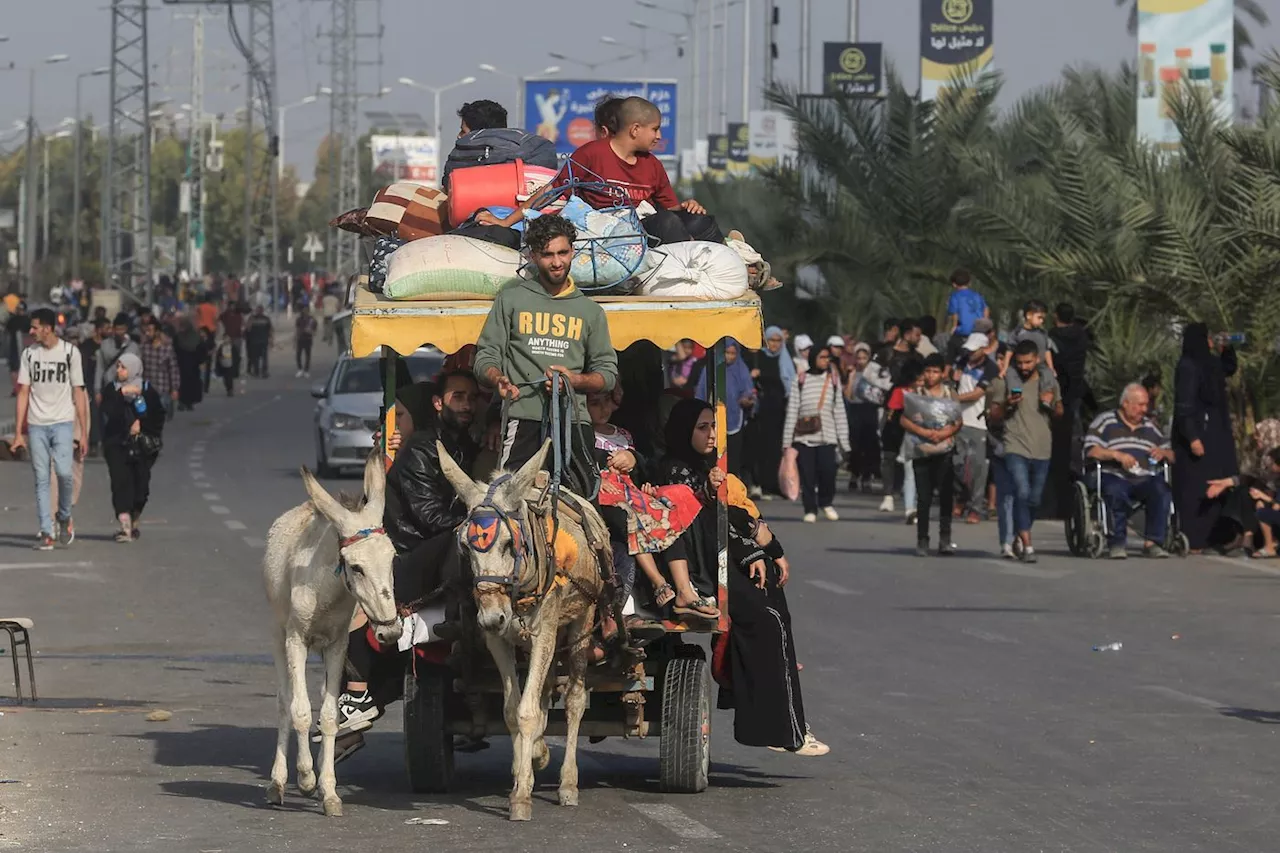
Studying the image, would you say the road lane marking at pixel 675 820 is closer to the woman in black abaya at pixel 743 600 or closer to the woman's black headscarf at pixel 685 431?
the woman in black abaya at pixel 743 600

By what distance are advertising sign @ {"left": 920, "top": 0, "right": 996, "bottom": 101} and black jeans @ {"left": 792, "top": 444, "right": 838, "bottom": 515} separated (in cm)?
1331

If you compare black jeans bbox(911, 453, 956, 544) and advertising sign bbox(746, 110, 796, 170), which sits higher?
advertising sign bbox(746, 110, 796, 170)

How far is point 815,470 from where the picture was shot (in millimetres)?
25016

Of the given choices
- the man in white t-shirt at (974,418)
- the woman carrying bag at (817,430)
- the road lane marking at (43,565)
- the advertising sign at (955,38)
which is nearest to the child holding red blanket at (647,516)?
the road lane marking at (43,565)

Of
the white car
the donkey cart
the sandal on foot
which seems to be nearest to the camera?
the donkey cart

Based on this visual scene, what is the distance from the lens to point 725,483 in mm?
10023

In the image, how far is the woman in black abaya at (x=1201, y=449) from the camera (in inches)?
845

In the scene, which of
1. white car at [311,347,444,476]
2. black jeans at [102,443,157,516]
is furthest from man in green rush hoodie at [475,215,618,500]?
white car at [311,347,444,476]

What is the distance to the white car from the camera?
100ft

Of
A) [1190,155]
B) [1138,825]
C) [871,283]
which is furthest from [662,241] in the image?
[871,283]

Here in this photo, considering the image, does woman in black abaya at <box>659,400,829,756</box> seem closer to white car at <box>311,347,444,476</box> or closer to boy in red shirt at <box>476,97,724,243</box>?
boy in red shirt at <box>476,97,724,243</box>

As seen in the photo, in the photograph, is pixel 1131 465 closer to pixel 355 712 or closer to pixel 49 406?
pixel 49 406

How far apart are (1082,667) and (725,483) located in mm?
5091

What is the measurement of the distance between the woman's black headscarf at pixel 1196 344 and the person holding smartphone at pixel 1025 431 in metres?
1.37
